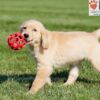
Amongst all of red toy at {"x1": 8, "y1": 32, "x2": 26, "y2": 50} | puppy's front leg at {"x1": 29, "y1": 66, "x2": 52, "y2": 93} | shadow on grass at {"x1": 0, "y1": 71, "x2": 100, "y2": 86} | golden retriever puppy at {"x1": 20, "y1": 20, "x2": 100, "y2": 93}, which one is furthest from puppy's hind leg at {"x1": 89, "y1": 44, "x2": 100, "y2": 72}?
red toy at {"x1": 8, "y1": 32, "x2": 26, "y2": 50}

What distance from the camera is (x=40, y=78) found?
22.8ft

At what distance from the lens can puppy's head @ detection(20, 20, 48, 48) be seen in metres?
6.86

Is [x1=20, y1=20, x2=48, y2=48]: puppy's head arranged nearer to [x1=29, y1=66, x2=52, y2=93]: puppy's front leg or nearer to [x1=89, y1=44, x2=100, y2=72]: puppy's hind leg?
[x1=29, y1=66, x2=52, y2=93]: puppy's front leg

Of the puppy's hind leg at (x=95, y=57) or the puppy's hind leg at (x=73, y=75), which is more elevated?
the puppy's hind leg at (x=95, y=57)

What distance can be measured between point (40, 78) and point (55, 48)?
0.56 m

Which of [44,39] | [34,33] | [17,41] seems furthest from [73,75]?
[17,41]

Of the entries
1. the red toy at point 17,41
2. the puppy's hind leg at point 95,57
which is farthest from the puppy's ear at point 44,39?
the puppy's hind leg at point 95,57

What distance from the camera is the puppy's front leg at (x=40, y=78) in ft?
22.5

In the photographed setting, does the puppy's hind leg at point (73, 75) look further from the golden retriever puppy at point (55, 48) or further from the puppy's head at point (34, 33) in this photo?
the puppy's head at point (34, 33)

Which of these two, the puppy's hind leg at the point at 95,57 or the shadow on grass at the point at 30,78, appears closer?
the puppy's hind leg at the point at 95,57

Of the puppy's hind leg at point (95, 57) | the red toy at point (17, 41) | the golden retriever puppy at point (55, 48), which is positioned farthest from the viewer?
the puppy's hind leg at point (95, 57)

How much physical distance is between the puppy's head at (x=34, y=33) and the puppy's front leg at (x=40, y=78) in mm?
357

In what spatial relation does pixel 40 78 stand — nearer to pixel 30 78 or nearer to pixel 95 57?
pixel 95 57

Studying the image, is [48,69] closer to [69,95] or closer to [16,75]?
[69,95]
